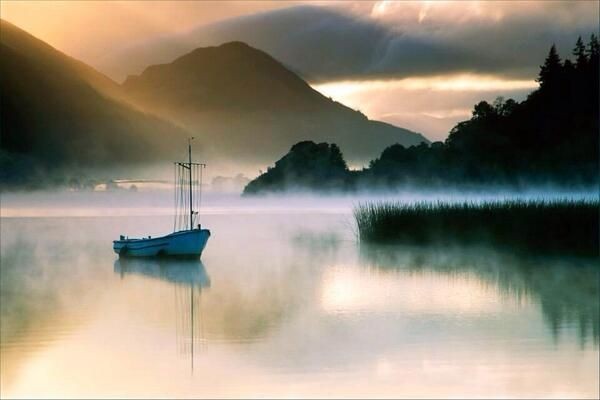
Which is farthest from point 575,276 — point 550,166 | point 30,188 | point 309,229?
point 30,188

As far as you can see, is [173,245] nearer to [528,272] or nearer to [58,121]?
[528,272]

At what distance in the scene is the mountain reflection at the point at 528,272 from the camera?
1859 centimetres

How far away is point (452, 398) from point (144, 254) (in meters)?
21.9

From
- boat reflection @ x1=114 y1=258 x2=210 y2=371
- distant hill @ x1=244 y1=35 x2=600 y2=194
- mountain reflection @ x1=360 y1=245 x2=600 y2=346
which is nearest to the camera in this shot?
boat reflection @ x1=114 y1=258 x2=210 y2=371

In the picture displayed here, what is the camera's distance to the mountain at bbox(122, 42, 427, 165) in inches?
6220

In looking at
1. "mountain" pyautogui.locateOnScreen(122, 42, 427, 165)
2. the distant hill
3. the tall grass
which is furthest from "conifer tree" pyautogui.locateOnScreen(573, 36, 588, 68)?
"mountain" pyautogui.locateOnScreen(122, 42, 427, 165)

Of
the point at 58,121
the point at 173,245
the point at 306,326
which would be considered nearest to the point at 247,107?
the point at 58,121

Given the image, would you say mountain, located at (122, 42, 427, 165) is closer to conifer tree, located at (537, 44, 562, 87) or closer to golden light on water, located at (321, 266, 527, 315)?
conifer tree, located at (537, 44, 562, 87)

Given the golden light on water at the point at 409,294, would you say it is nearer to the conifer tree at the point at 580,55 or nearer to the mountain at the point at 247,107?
the conifer tree at the point at 580,55

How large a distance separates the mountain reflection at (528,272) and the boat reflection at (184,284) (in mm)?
4681

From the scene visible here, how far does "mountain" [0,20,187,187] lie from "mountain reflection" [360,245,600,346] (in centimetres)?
8080

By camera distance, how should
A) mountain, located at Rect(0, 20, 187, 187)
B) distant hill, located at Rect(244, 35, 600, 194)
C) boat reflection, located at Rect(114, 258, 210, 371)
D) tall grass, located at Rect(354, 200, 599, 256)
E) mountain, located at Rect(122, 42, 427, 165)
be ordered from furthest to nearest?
mountain, located at Rect(122, 42, 427, 165), mountain, located at Rect(0, 20, 187, 187), distant hill, located at Rect(244, 35, 600, 194), tall grass, located at Rect(354, 200, 599, 256), boat reflection, located at Rect(114, 258, 210, 371)

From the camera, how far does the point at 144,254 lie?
3297 centimetres

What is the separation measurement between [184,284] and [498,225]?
9344 millimetres
